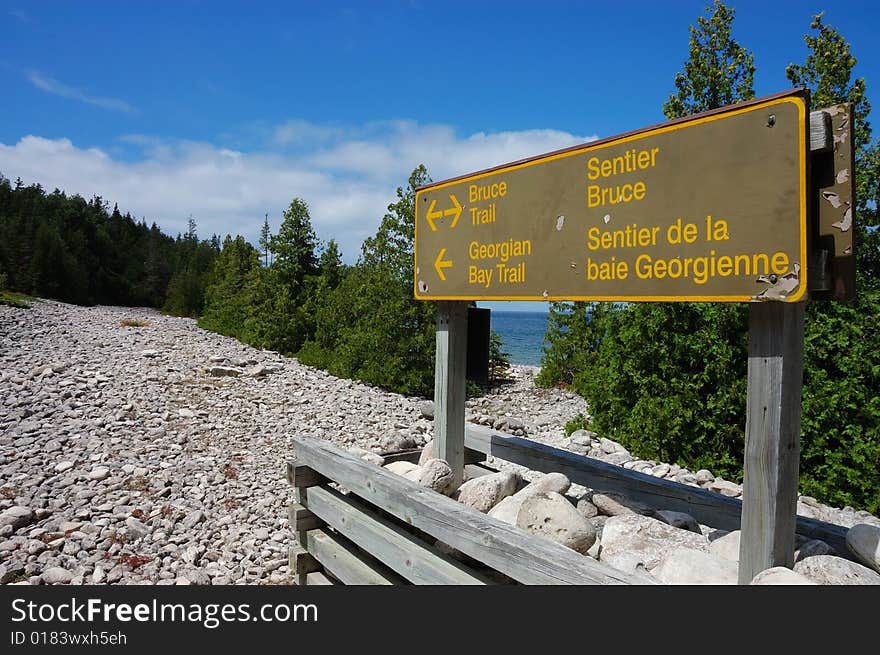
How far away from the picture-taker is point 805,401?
238 inches

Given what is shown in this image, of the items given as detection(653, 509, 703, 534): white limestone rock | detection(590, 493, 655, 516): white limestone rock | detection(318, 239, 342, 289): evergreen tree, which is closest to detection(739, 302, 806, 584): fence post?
detection(653, 509, 703, 534): white limestone rock

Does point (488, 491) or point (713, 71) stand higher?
point (713, 71)

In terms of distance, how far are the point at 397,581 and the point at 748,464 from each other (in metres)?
2.12

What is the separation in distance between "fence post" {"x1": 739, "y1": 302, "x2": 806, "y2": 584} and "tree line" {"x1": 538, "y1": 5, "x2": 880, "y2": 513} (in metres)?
4.47

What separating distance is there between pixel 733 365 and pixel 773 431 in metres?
5.01

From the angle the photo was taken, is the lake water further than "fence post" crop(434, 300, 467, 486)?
Yes

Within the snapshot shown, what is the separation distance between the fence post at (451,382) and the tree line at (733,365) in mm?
A: 3987

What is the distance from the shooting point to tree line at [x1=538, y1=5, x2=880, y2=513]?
5965 mm

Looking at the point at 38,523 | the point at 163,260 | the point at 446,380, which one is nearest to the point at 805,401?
the point at 446,380

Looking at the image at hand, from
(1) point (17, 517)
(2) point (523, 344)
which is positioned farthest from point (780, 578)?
(2) point (523, 344)

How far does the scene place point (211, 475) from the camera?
6781mm

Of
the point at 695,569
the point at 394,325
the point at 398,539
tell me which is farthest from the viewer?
the point at 394,325

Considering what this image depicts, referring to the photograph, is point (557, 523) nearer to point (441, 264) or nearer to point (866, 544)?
point (866, 544)

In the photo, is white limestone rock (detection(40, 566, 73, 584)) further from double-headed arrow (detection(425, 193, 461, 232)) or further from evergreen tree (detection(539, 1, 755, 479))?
evergreen tree (detection(539, 1, 755, 479))
